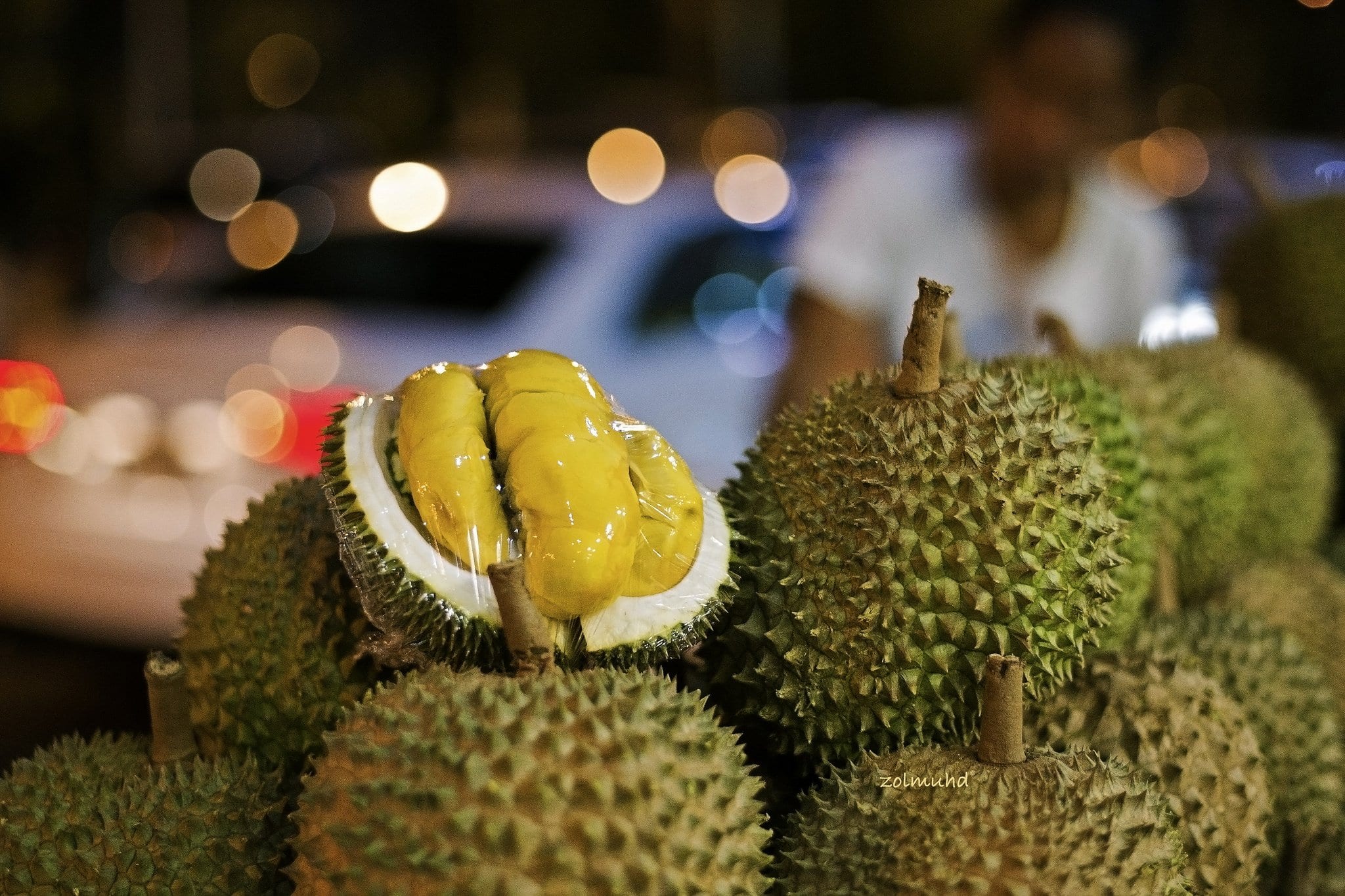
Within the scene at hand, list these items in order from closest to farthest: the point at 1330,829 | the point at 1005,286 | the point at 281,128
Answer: the point at 1330,829 → the point at 1005,286 → the point at 281,128

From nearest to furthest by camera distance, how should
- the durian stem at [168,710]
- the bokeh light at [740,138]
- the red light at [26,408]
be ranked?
the durian stem at [168,710] < the red light at [26,408] < the bokeh light at [740,138]

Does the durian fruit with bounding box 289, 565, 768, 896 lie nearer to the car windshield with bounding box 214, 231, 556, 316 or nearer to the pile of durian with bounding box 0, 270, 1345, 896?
the pile of durian with bounding box 0, 270, 1345, 896

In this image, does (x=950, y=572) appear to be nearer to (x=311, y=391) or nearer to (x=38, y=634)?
(x=311, y=391)

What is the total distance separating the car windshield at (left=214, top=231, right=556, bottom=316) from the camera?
4.44 m

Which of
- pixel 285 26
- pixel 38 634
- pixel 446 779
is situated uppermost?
pixel 285 26

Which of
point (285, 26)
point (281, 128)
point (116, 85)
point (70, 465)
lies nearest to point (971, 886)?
point (70, 465)

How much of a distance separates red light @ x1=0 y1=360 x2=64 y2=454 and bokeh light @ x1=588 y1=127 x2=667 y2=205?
7.30ft

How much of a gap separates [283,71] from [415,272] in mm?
14403

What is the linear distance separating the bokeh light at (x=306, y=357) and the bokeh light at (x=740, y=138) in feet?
20.2

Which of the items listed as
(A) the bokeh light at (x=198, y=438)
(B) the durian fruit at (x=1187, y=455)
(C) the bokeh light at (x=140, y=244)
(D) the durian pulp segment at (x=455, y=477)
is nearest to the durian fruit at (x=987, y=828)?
(D) the durian pulp segment at (x=455, y=477)

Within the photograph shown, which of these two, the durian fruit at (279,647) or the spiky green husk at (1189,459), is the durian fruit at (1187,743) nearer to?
the spiky green husk at (1189,459)

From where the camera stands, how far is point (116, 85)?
898cm

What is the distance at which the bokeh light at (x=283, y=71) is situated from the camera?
16906 mm

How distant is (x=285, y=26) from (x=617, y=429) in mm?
17510
